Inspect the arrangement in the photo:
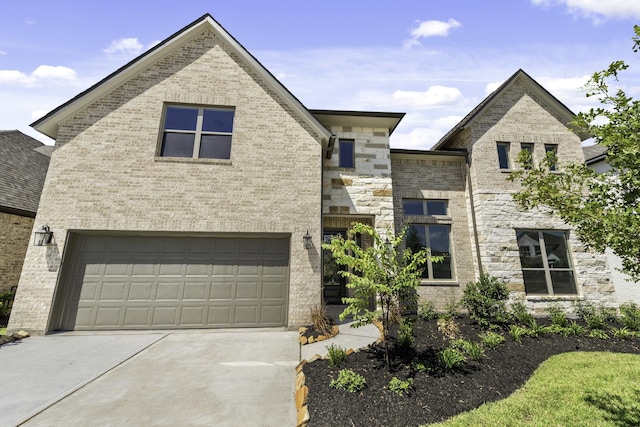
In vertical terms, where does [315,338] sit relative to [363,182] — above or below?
below

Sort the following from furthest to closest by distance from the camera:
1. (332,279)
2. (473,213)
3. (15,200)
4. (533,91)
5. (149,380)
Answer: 1. (533,91)
2. (332,279)
3. (473,213)
4. (15,200)
5. (149,380)

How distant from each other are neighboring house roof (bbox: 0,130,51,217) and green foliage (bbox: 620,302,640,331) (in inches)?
822

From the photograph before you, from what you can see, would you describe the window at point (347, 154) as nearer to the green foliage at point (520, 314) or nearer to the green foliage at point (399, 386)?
the green foliage at point (520, 314)

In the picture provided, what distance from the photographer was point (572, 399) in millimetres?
4418

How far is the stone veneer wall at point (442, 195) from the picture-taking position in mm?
10445

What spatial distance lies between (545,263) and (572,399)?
751 centimetres

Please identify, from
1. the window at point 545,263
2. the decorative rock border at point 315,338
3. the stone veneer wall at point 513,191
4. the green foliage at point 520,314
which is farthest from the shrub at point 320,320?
the window at point 545,263

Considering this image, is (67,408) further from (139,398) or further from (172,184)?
(172,184)

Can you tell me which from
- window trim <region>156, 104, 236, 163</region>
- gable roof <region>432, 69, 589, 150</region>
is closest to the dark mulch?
window trim <region>156, 104, 236, 163</region>

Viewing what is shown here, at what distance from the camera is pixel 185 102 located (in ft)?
30.0

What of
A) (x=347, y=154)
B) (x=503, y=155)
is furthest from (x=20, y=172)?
(x=503, y=155)

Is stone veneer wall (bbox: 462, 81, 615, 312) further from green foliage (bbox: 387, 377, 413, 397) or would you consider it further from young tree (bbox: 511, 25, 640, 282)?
green foliage (bbox: 387, 377, 413, 397)

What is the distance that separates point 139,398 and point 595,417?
22.3ft

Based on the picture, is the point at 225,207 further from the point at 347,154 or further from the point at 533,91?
the point at 533,91
